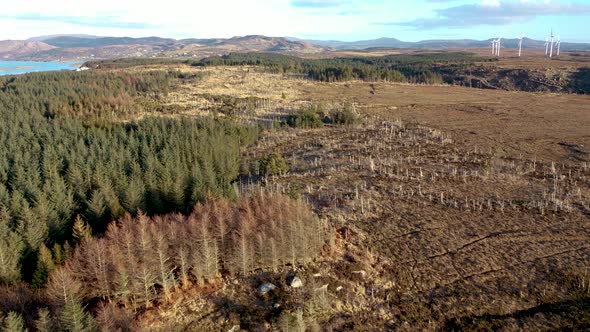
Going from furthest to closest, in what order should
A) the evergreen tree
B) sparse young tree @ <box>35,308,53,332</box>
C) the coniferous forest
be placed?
the evergreen tree < the coniferous forest < sparse young tree @ <box>35,308,53,332</box>

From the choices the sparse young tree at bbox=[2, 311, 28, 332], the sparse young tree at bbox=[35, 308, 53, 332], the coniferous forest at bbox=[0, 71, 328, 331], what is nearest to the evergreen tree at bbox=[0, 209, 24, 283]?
the coniferous forest at bbox=[0, 71, 328, 331]

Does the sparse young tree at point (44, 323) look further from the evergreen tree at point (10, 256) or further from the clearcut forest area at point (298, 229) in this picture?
the evergreen tree at point (10, 256)

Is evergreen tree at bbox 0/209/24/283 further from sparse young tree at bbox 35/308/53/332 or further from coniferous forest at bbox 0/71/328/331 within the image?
sparse young tree at bbox 35/308/53/332

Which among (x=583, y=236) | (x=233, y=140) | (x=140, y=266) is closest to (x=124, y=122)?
(x=233, y=140)

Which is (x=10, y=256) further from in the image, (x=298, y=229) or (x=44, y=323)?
(x=298, y=229)

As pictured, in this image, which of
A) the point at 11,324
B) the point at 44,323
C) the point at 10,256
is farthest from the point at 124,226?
the point at 11,324

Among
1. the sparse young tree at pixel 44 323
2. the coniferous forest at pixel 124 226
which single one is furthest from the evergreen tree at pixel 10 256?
the sparse young tree at pixel 44 323

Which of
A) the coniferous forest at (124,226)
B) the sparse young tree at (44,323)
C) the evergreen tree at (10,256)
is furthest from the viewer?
the evergreen tree at (10,256)

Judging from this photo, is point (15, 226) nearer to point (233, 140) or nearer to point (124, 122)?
point (233, 140)
